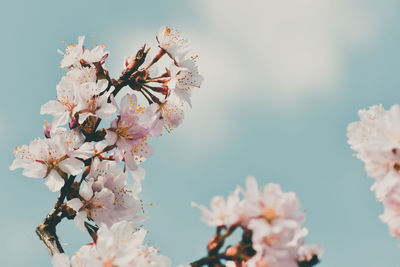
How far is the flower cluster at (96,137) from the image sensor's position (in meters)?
4.07

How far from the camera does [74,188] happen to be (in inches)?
163

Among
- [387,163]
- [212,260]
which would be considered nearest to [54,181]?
[212,260]

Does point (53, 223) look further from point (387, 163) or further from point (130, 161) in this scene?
point (387, 163)

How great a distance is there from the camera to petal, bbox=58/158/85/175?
4051mm

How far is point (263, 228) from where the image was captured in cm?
269

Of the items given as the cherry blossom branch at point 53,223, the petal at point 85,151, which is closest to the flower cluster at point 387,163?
the petal at point 85,151

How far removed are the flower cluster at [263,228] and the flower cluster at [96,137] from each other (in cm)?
132

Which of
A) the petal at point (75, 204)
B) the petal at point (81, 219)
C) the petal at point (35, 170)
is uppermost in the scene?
the petal at point (35, 170)

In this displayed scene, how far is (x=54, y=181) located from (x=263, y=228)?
2065 millimetres

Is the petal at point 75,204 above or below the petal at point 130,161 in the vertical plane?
below

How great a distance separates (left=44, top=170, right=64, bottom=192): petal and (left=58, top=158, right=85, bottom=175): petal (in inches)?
3.3

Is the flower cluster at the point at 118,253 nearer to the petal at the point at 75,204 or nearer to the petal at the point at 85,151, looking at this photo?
the petal at the point at 75,204

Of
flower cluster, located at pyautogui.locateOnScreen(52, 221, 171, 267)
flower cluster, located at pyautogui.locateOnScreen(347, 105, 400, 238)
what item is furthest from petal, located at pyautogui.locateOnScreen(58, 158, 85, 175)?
flower cluster, located at pyautogui.locateOnScreen(347, 105, 400, 238)

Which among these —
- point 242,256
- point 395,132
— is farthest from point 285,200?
point 395,132
